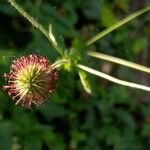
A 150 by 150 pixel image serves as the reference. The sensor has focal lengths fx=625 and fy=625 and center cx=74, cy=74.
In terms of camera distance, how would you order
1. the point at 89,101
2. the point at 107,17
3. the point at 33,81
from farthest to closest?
the point at 89,101 → the point at 107,17 → the point at 33,81

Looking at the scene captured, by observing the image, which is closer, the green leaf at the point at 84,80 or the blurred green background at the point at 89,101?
the green leaf at the point at 84,80

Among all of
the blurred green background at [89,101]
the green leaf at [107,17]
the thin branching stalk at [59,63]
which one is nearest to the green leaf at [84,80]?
the thin branching stalk at [59,63]

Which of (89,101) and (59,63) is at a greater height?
(89,101)

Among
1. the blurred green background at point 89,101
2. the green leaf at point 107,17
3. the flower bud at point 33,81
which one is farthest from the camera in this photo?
the green leaf at point 107,17

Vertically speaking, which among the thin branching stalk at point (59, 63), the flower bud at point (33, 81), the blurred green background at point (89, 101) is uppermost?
the blurred green background at point (89, 101)

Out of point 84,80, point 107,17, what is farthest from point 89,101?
point 84,80

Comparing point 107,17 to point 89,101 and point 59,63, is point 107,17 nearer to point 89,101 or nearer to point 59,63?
point 89,101

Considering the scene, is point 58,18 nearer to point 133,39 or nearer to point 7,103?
point 7,103

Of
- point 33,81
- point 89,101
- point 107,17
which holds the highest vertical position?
point 107,17

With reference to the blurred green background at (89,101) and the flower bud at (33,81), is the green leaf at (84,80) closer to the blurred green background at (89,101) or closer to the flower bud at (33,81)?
the flower bud at (33,81)
